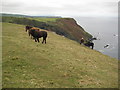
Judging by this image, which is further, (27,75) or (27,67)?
(27,67)

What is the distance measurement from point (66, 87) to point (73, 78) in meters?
2.45

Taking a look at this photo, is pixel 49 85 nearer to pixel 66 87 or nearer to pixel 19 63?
pixel 66 87

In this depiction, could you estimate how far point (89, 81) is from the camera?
1559 centimetres

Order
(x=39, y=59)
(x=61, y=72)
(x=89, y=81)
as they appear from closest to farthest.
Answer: (x=89, y=81), (x=61, y=72), (x=39, y=59)

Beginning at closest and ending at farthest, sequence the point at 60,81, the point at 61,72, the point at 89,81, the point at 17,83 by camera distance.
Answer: the point at 17,83 < the point at 60,81 < the point at 89,81 < the point at 61,72

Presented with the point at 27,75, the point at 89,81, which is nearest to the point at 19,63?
the point at 27,75

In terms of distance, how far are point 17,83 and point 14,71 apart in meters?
2.75

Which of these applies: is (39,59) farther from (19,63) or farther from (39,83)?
(39,83)

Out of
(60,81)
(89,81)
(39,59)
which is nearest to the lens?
(60,81)

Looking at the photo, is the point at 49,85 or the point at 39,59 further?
the point at 39,59

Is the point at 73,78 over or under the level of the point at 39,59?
under

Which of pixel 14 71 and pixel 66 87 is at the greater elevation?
pixel 14 71

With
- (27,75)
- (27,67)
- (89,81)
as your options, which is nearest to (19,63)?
(27,67)

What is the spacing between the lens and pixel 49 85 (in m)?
13.3
